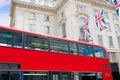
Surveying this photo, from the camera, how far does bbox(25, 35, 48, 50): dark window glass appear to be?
31.5 feet

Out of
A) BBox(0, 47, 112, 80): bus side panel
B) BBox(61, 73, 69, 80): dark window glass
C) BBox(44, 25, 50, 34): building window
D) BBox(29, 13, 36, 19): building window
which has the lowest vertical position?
BBox(61, 73, 69, 80): dark window glass

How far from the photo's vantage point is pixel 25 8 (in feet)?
112

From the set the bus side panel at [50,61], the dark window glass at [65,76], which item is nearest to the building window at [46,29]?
the bus side panel at [50,61]

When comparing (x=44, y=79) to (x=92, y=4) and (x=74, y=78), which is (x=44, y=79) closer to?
(x=74, y=78)

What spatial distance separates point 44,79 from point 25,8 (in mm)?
26834

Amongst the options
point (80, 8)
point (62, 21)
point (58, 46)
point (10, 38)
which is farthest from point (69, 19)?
point (10, 38)

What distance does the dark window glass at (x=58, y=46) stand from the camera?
10.6 meters

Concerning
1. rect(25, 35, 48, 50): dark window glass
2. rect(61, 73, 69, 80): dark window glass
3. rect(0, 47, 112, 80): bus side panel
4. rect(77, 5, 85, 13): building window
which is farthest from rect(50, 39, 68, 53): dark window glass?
rect(77, 5, 85, 13): building window

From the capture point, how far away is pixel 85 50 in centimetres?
1220

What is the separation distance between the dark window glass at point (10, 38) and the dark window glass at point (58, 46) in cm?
210

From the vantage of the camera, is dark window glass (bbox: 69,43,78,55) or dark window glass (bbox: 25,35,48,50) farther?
dark window glass (bbox: 69,43,78,55)

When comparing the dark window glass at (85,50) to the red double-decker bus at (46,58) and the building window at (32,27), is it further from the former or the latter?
the building window at (32,27)

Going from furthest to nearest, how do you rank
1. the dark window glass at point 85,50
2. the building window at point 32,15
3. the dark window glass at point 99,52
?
the building window at point 32,15 → the dark window glass at point 99,52 → the dark window glass at point 85,50

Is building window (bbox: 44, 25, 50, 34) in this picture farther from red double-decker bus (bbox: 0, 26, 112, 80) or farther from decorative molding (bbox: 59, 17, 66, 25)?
red double-decker bus (bbox: 0, 26, 112, 80)
